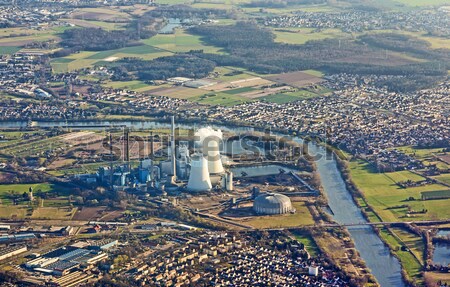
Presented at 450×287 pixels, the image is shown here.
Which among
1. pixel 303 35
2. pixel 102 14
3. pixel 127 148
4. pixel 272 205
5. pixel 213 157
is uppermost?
pixel 213 157

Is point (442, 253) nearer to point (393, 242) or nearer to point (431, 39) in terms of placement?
point (393, 242)

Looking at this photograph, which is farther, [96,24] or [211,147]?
[96,24]

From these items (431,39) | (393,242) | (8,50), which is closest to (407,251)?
(393,242)

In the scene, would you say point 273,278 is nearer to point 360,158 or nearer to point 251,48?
point 360,158

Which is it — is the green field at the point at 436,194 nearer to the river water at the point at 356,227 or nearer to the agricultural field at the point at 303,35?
the river water at the point at 356,227

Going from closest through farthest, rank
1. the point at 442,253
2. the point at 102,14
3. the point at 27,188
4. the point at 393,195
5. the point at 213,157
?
the point at 442,253
the point at 393,195
the point at 27,188
the point at 213,157
the point at 102,14

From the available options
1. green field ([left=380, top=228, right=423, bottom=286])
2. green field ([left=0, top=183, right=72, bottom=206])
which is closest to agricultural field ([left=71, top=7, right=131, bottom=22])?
green field ([left=0, top=183, right=72, bottom=206])
